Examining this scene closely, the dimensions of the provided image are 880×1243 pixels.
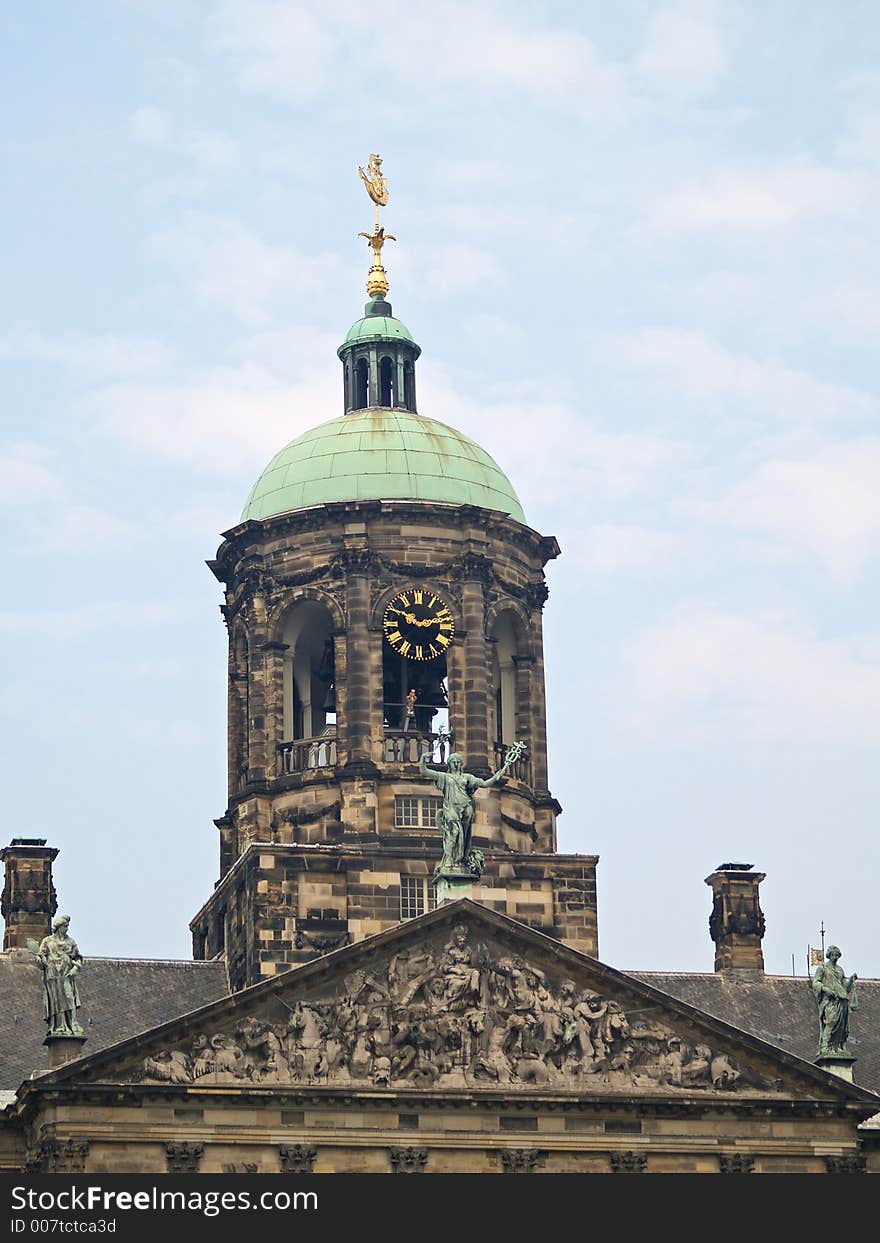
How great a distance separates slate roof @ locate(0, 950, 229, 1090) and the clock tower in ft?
2.81

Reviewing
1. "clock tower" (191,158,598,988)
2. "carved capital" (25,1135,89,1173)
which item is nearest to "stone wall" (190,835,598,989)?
"clock tower" (191,158,598,988)

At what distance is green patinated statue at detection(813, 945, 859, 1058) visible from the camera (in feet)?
198

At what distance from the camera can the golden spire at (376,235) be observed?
68500mm

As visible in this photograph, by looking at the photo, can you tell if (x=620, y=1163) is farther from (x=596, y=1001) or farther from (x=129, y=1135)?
(x=129, y=1135)

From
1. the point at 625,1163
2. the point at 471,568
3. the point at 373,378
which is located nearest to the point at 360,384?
the point at 373,378

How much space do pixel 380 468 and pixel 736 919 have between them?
11.3 metres

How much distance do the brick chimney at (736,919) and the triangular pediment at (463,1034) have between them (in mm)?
8588

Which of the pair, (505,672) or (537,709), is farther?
(505,672)

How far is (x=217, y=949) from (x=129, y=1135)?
9.02 metres

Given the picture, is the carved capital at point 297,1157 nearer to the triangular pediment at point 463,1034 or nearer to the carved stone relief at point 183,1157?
the triangular pediment at point 463,1034

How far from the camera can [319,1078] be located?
191ft

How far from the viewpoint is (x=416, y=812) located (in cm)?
6325

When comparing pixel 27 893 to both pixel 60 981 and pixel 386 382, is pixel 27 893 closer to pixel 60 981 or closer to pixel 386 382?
pixel 60 981

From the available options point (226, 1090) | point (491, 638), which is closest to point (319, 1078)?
point (226, 1090)
